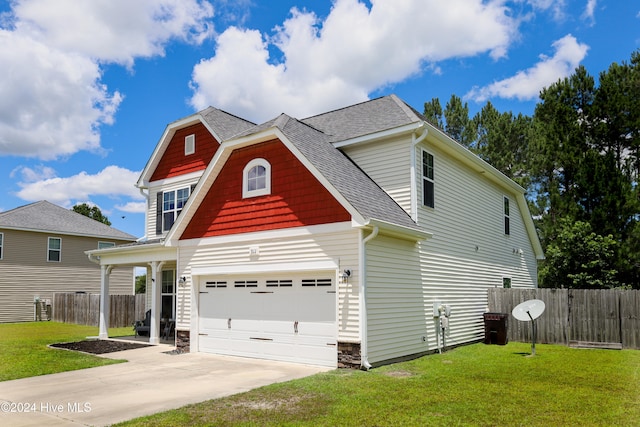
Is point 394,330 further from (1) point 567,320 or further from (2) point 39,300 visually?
(2) point 39,300

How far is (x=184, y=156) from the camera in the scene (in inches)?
716

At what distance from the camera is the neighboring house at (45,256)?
25.8 metres

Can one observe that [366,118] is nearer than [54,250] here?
Yes

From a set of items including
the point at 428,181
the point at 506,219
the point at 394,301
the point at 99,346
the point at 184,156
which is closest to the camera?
the point at 394,301

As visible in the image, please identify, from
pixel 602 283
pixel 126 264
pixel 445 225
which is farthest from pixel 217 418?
pixel 602 283

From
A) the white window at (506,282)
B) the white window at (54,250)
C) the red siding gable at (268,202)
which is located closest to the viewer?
the red siding gable at (268,202)

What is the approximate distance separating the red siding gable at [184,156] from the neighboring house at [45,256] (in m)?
8.49

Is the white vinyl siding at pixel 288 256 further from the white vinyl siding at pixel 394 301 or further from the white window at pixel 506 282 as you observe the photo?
the white window at pixel 506 282

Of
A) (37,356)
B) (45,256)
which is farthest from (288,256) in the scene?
(45,256)

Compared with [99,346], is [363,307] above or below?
above

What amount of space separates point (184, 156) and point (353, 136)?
288 inches

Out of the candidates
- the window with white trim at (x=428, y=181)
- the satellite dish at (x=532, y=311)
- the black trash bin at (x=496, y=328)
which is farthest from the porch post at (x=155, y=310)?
the satellite dish at (x=532, y=311)

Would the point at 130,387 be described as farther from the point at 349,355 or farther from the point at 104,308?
the point at 104,308

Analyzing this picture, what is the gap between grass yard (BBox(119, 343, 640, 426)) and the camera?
21.7 feet
